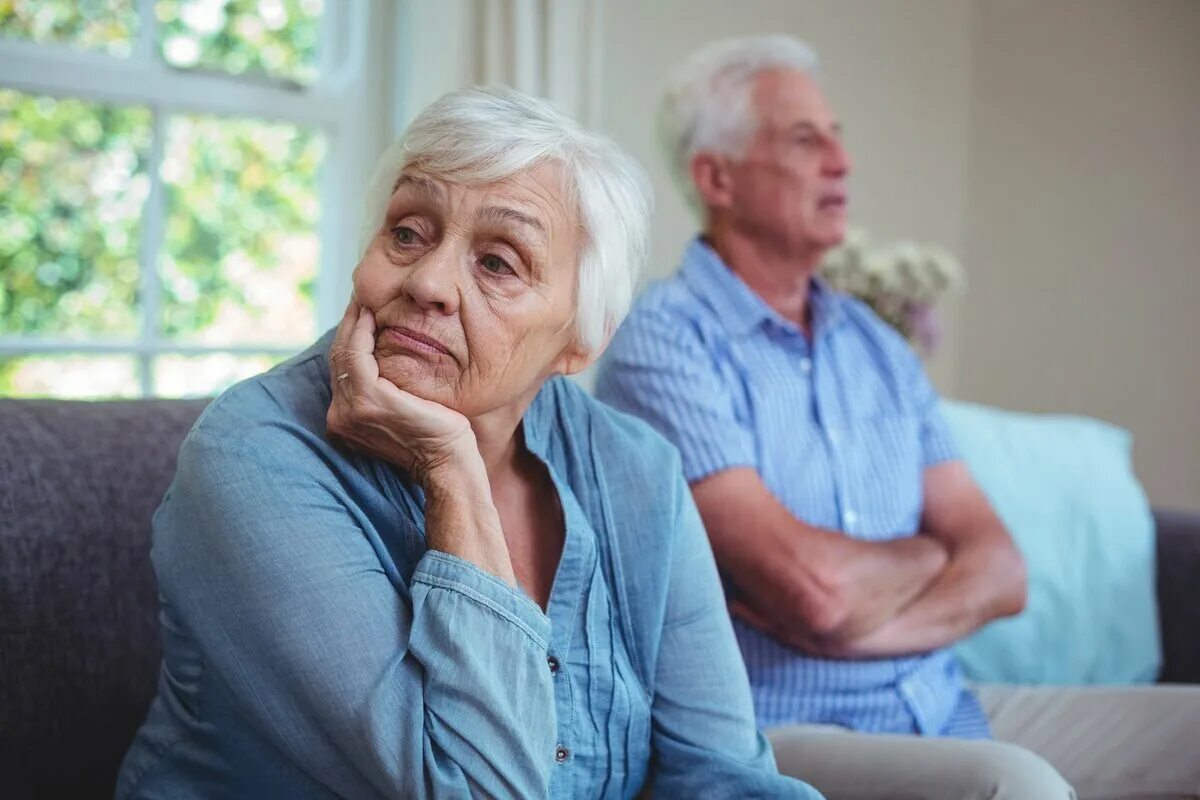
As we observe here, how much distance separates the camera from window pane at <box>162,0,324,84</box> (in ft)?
6.84

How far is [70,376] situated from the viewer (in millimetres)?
2084

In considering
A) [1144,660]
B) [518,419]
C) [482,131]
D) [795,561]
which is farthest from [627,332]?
[1144,660]

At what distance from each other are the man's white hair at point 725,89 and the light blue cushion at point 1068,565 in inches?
28.4

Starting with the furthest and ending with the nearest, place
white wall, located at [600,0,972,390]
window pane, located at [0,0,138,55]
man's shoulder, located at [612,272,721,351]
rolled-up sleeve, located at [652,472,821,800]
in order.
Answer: white wall, located at [600,0,972,390] → window pane, located at [0,0,138,55] → man's shoulder, located at [612,272,721,351] → rolled-up sleeve, located at [652,472,821,800]

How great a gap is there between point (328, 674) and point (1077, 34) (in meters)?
3.04

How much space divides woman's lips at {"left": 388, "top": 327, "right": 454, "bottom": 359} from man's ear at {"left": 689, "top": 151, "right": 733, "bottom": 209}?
3.21 feet

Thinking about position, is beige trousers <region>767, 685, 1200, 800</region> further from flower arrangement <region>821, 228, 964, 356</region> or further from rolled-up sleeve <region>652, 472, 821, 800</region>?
flower arrangement <region>821, 228, 964, 356</region>

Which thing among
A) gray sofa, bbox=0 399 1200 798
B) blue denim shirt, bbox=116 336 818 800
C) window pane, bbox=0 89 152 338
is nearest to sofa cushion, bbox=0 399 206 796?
gray sofa, bbox=0 399 1200 798

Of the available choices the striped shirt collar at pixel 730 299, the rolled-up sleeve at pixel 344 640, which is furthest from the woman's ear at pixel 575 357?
the striped shirt collar at pixel 730 299

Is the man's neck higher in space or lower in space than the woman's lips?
lower

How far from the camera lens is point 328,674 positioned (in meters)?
0.99

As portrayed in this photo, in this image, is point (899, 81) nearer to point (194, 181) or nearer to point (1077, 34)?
point (1077, 34)

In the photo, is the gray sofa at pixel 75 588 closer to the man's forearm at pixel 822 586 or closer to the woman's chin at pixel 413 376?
the woman's chin at pixel 413 376

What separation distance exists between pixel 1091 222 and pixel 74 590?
9.23 ft
